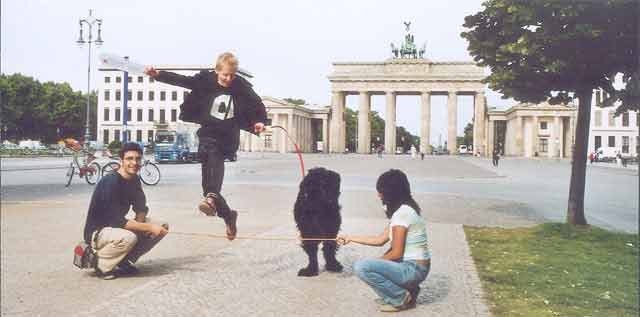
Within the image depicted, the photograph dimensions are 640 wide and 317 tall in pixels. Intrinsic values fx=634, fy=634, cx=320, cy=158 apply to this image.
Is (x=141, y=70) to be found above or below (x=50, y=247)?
above

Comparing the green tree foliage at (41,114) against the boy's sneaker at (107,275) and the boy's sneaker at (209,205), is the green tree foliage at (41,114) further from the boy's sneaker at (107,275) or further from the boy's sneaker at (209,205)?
the boy's sneaker at (209,205)

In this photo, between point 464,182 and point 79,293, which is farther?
point 464,182

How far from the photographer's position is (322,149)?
6.38 m

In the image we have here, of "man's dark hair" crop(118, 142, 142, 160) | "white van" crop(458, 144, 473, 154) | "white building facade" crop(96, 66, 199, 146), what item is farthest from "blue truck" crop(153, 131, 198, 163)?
"white van" crop(458, 144, 473, 154)

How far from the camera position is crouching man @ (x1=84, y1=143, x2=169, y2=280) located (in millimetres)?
4173

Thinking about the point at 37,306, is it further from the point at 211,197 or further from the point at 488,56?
the point at 211,197

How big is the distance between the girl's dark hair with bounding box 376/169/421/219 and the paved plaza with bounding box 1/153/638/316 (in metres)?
0.44

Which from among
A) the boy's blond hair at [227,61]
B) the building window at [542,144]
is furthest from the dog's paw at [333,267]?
the boy's blond hair at [227,61]

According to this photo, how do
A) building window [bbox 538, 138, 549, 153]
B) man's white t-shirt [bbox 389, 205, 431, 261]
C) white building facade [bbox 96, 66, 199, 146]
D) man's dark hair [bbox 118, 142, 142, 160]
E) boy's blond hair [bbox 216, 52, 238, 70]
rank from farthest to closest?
building window [bbox 538, 138, 549, 153] → man's white t-shirt [bbox 389, 205, 431, 261] → man's dark hair [bbox 118, 142, 142, 160] → white building facade [bbox 96, 66, 199, 146] → boy's blond hair [bbox 216, 52, 238, 70]

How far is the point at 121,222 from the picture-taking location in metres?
6.84

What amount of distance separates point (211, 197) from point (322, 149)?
367 cm

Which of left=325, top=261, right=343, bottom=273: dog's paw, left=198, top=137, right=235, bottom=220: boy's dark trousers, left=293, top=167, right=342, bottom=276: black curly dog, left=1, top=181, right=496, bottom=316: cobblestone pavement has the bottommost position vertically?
left=1, top=181, right=496, bottom=316: cobblestone pavement

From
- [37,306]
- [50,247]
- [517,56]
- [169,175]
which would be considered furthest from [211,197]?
[50,247]

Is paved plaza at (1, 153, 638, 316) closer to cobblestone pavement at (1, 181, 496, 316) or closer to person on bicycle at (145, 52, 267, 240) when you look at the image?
cobblestone pavement at (1, 181, 496, 316)
